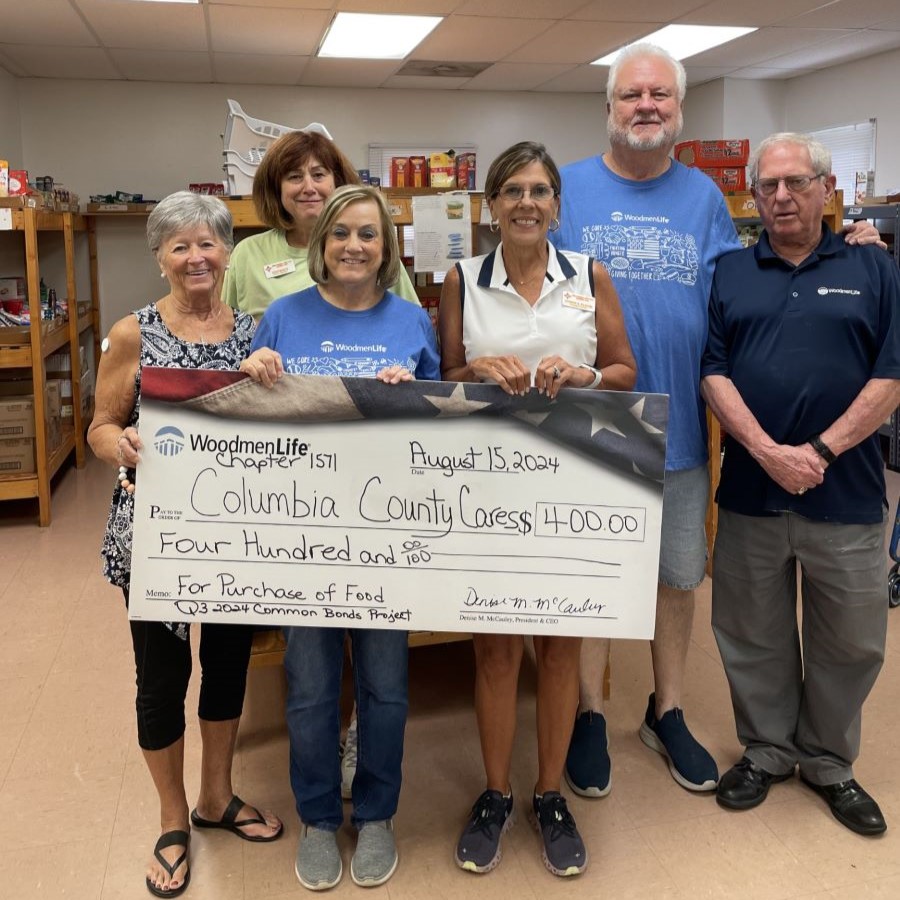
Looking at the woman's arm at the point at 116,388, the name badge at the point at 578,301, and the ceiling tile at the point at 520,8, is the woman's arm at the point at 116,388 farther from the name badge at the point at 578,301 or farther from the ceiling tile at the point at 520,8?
the ceiling tile at the point at 520,8

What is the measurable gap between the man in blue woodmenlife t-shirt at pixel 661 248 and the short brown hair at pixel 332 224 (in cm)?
52

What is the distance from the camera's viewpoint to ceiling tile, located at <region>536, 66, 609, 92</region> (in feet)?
25.4

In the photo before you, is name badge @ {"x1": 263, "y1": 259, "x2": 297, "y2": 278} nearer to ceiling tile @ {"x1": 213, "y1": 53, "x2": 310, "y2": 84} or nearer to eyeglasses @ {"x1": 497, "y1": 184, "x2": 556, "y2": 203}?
eyeglasses @ {"x1": 497, "y1": 184, "x2": 556, "y2": 203}

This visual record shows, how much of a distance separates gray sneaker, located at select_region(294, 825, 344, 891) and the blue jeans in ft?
0.08

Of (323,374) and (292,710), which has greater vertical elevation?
(323,374)

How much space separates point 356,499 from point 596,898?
988 millimetres

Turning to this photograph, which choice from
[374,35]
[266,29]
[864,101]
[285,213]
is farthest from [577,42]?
[285,213]

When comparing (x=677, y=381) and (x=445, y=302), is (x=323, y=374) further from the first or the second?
(x=677, y=381)

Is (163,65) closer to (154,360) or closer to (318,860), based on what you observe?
(154,360)

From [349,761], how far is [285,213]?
141 centimetres

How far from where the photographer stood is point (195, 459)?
167cm

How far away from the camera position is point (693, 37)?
6.74m

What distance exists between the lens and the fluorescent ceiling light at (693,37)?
6.45m

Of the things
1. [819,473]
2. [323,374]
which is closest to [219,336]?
[323,374]
